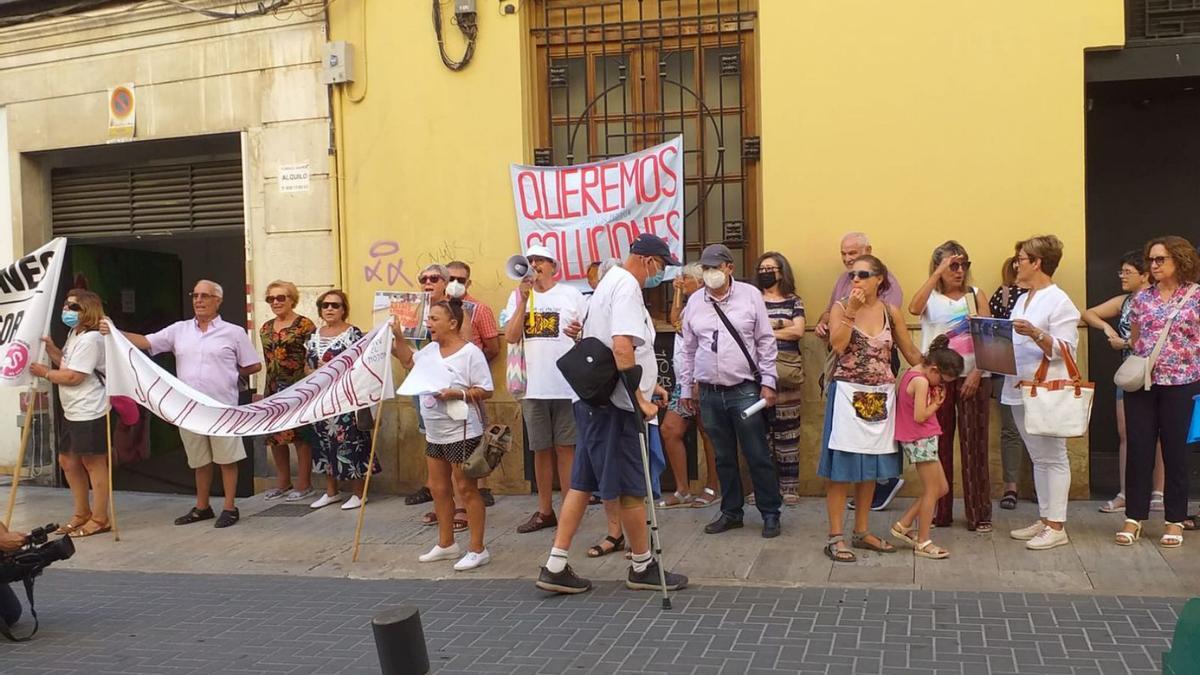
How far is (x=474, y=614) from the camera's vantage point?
19.3 ft

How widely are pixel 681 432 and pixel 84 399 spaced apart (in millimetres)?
4523

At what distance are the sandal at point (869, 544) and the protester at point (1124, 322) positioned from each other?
1.78 meters

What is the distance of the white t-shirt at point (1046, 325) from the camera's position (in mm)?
6660

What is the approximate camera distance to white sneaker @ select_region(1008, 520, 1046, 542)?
687cm

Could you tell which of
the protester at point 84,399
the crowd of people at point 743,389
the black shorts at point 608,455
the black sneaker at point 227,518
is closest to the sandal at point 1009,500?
the crowd of people at point 743,389

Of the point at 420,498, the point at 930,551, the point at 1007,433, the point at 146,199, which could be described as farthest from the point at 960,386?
the point at 146,199

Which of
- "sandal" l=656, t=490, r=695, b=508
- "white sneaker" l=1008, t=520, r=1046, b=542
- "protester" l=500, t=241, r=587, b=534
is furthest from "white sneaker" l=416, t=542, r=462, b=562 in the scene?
"white sneaker" l=1008, t=520, r=1046, b=542

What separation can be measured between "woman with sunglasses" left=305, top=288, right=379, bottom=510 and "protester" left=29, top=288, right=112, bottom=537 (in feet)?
5.14

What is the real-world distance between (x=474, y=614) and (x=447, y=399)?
4.51ft

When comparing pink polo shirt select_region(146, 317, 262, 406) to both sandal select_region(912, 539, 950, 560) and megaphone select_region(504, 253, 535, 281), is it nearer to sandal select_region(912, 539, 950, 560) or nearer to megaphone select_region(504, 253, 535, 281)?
megaphone select_region(504, 253, 535, 281)

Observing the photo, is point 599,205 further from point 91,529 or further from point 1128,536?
point 91,529

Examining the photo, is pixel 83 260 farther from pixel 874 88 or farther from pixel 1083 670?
pixel 1083 670

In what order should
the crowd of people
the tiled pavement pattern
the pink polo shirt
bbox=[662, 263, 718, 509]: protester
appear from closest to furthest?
the tiled pavement pattern → the crowd of people → bbox=[662, 263, 718, 509]: protester → the pink polo shirt

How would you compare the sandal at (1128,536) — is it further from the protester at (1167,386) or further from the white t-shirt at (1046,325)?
the white t-shirt at (1046,325)
